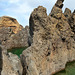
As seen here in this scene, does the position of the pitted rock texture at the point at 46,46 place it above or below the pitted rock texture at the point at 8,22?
below

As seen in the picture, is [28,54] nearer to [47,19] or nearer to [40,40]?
[40,40]

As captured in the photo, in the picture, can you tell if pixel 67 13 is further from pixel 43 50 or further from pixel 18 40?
pixel 18 40

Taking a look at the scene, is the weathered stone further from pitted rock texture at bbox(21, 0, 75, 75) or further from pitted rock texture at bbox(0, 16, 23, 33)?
pitted rock texture at bbox(0, 16, 23, 33)

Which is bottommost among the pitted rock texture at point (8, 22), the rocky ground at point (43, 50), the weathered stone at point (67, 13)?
the rocky ground at point (43, 50)

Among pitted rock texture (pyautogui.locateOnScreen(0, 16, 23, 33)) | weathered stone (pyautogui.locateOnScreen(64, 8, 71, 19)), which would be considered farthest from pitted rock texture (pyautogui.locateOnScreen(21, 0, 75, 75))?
pitted rock texture (pyautogui.locateOnScreen(0, 16, 23, 33))

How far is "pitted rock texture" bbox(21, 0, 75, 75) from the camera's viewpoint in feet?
29.7

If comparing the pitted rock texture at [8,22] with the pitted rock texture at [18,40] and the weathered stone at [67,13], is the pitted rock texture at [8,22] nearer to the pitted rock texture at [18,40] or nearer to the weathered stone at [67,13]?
the pitted rock texture at [18,40]

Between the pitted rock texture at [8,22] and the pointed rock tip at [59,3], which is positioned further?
the pitted rock texture at [8,22]

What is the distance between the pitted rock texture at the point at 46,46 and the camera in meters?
9.05

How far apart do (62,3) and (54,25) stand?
556 centimetres

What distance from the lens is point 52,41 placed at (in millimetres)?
11781

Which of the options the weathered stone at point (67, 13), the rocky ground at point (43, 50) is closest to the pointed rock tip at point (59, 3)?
the rocky ground at point (43, 50)

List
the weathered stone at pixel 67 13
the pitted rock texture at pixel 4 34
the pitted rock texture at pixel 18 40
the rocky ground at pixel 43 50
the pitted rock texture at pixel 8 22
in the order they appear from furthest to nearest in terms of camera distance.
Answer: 1. the pitted rock texture at pixel 8 22
2. the pitted rock texture at pixel 18 40
3. the pitted rock texture at pixel 4 34
4. the weathered stone at pixel 67 13
5. the rocky ground at pixel 43 50

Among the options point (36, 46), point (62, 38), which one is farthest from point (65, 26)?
point (36, 46)
